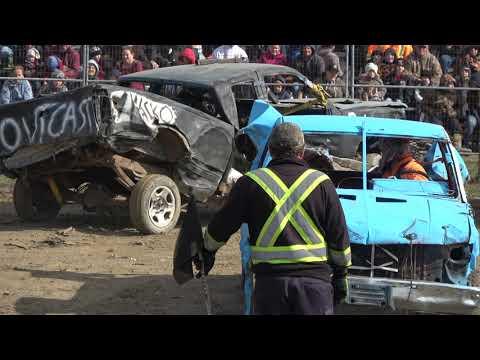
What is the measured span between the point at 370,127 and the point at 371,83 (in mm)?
8432

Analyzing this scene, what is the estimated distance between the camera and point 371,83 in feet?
53.7

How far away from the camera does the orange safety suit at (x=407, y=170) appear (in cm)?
827

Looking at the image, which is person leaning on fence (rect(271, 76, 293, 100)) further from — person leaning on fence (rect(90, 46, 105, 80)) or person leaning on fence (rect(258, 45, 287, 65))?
person leaning on fence (rect(90, 46, 105, 80))

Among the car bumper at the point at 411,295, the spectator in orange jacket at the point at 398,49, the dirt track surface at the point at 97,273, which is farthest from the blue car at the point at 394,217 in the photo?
the spectator in orange jacket at the point at 398,49

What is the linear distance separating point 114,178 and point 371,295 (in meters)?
5.11

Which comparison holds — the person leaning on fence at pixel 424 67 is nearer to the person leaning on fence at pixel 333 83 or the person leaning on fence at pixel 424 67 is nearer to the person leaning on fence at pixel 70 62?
the person leaning on fence at pixel 333 83

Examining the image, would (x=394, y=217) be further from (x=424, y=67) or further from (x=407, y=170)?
(x=424, y=67)

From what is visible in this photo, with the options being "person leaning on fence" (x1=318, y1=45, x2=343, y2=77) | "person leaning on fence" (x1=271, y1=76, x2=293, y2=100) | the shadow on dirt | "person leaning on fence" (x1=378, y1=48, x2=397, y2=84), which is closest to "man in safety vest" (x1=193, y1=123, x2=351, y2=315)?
the shadow on dirt

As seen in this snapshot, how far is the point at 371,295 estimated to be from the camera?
21.9ft

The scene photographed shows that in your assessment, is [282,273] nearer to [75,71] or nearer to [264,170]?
[264,170]

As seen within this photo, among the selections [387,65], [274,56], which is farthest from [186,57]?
[387,65]

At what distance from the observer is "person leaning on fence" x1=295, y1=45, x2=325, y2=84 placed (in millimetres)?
16250

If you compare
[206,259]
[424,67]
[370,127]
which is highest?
[424,67]

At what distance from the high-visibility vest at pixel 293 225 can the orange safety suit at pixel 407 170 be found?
3258 mm
